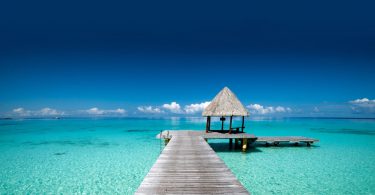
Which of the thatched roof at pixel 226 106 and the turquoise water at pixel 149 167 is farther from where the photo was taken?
the thatched roof at pixel 226 106

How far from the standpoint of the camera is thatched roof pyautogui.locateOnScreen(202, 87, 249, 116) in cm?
1659

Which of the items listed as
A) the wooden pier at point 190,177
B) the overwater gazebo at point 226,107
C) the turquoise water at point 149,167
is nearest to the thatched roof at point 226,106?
the overwater gazebo at point 226,107

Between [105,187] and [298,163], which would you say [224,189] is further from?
[298,163]

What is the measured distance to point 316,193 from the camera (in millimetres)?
8781

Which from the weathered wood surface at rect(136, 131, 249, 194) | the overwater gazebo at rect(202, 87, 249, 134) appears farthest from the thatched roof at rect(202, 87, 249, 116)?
the weathered wood surface at rect(136, 131, 249, 194)

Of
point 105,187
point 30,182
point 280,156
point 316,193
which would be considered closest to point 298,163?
point 280,156

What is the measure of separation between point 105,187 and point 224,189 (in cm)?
648

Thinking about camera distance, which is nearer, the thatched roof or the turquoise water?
the turquoise water

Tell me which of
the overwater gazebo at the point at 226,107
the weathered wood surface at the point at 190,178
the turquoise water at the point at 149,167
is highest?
the overwater gazebo at the point at 226,107

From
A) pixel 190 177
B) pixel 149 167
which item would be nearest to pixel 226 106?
pixel 149 167

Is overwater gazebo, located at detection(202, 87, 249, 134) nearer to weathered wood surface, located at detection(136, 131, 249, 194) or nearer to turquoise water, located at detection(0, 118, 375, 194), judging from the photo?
turquoise water, located at detection(0, 118, 375, 194)

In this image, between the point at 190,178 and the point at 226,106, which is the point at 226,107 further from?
the point at 190,178

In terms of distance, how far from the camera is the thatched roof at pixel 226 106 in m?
16.6

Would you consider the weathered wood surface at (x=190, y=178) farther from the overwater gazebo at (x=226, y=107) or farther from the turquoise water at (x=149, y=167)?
the overwater gazebo at (x=226, y=107)
